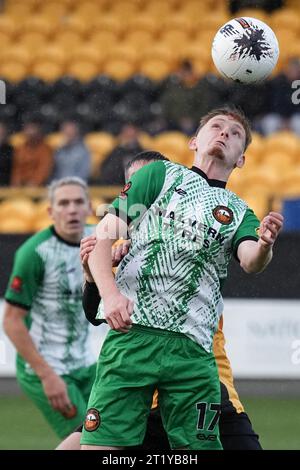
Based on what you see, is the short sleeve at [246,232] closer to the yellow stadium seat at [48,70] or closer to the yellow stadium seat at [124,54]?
the yellow stadium seat at [48,70]

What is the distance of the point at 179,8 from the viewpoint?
58.1ft

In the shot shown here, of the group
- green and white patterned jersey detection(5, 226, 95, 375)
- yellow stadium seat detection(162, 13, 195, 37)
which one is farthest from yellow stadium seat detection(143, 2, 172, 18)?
green and white patterned jersey detection(5, 226, 95, 375)

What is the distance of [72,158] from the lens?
1343cm

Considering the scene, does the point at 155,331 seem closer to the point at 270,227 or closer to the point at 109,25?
the point at 270,227

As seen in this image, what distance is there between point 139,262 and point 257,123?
1027 centimetres

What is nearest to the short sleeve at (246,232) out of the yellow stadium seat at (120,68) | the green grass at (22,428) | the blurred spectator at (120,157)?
the green grass at (22,428)

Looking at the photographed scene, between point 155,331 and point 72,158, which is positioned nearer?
point 155,331

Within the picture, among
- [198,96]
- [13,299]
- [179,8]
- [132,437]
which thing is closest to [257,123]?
[198,96]

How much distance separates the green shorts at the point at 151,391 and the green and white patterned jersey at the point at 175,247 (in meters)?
0.07

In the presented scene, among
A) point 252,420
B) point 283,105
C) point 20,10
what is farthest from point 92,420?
point 20,10

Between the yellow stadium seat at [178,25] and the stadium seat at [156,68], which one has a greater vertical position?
the yellow stadium seat at [178,25]

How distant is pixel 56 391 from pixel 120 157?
6.38 m

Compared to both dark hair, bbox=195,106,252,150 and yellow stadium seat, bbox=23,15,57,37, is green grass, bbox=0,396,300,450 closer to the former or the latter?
dark hair, bbox=195,106,252,150

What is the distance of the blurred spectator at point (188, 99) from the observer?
13.9m
